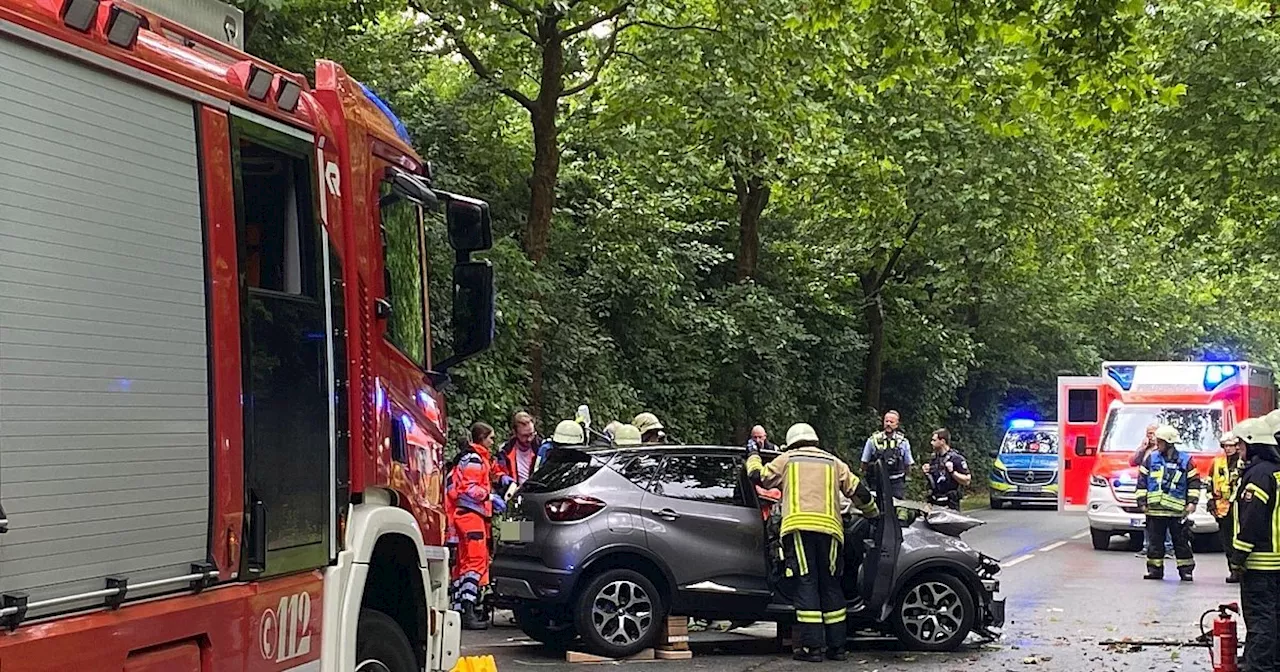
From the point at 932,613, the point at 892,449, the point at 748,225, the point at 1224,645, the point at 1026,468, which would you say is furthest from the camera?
the point at 1026,468

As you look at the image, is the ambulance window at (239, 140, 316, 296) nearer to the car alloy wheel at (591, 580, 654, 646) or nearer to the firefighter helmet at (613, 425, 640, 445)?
the car alloy wheel at (591, 580, 654, 646)

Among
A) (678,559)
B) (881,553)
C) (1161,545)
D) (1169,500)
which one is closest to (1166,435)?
(1169,500)

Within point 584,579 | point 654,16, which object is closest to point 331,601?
point 584,579

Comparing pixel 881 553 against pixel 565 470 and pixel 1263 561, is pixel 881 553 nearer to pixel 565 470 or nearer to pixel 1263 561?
pixel 565 470

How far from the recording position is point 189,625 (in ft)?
14.3

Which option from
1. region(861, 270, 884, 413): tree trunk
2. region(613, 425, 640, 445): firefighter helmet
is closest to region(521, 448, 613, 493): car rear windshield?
region(613, 425, 640, 445): firefighter helmet

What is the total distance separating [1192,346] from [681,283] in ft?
96.6

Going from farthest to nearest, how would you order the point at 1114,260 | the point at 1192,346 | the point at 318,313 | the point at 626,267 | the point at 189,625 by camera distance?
the point at 1192,346 → the point at 1114,260 → the point at 626,267 → the point at 318,313 → the point at 189,625

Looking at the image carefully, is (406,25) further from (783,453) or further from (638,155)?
Answer: (783,453)

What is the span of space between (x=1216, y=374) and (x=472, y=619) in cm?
1473

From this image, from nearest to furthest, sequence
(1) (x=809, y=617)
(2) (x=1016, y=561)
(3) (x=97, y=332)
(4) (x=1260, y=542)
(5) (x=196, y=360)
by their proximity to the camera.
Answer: (3) (x=97, y=332) < (5) (x=196, y=360) < (4) (x=1260, y=542) < (1) (x=809, y=617) < (2) (x=1016, y=561)

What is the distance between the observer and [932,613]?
11375mm

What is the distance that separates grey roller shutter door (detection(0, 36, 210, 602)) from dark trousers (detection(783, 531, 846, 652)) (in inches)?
274

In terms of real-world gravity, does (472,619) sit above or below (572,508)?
below
